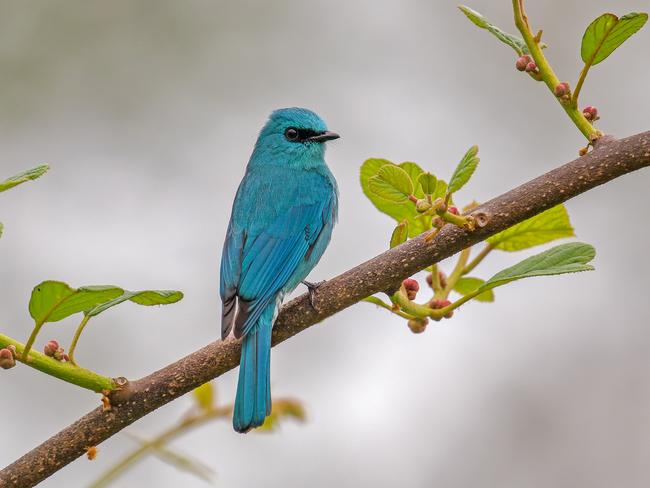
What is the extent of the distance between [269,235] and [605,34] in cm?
192

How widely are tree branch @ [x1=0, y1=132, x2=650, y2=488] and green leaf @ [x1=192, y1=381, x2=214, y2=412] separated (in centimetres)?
23

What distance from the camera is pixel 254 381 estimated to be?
2.61 meters

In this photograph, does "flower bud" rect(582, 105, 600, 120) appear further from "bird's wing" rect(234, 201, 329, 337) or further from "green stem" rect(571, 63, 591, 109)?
"bird's wing" rect(234, 201, 329, 337)

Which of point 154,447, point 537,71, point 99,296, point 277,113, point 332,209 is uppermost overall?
point 277,113

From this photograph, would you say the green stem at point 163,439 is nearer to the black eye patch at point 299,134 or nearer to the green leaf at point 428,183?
the green leaf at point 428,183

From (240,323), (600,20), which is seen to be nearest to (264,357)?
(240,323)

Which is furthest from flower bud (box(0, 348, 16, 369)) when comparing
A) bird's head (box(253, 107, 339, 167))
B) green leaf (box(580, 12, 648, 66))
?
bird's head (box(253, 107, 339, 167))

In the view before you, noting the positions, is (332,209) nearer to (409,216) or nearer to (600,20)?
(409,216)

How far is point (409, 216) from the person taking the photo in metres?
2.27

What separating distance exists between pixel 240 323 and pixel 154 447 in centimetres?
97

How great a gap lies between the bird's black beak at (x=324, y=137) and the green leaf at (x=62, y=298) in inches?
99.7

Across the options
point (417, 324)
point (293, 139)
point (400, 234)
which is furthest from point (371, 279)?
point (293, 139)

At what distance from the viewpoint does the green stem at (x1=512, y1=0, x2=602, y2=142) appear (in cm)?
181

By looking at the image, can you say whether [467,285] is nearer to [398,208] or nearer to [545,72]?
[398,208]
